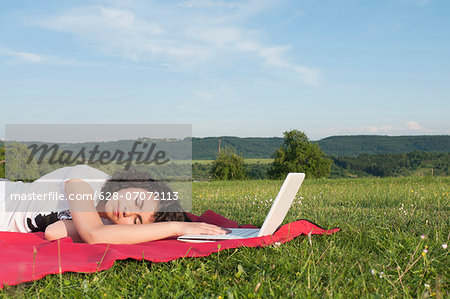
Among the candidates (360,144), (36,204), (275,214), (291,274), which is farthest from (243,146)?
(291,274)

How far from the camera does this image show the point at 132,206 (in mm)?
3705

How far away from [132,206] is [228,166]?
55.6 metres

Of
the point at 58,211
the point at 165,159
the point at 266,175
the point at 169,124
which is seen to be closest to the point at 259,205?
the point at 165,159

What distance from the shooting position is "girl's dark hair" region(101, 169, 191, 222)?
3.91 m

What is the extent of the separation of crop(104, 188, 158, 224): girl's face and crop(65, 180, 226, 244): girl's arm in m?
0.20

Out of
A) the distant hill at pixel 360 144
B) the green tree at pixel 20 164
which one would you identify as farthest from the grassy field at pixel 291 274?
the distant hill at pixel 360 144

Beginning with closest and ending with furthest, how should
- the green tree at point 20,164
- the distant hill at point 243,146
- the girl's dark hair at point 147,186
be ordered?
the girl's dark hair at point 147,186 < the green tree at point 20,164 < the distant hill at point 243,146

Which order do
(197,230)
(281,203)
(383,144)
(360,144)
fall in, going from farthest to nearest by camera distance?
1. (383,144)
2. (360,144)
3. (197,230)
4. (281,203)

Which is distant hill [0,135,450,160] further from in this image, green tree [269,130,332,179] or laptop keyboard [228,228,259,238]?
laptop keyboard [228,228,259,238]

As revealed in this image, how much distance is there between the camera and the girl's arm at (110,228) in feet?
11.2

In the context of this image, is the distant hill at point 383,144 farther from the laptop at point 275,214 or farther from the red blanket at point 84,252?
the red blanket at point 84,252

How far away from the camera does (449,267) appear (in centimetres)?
269

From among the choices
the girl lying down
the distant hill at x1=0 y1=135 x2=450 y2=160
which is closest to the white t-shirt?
the girl lying down

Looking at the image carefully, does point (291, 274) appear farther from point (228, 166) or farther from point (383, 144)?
point (383, 144)
